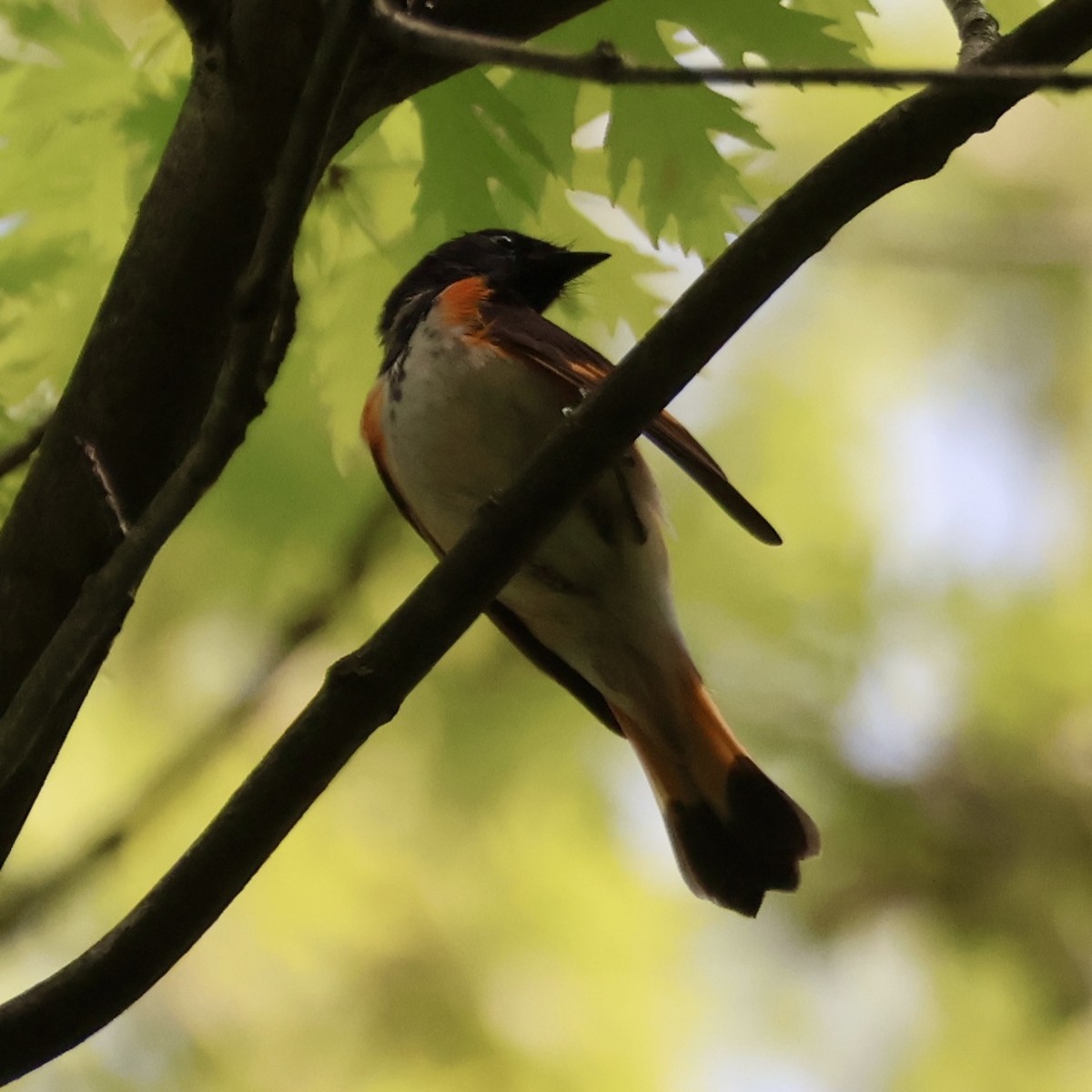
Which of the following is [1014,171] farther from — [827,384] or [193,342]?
[193,342]

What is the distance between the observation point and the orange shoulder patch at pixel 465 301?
7.47 feet

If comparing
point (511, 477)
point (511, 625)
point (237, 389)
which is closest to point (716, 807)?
point (511, 625)

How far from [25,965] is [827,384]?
7.48 ft

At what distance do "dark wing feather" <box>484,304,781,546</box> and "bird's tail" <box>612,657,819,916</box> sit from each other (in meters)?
0.43

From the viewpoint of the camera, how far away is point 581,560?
7.22 ft

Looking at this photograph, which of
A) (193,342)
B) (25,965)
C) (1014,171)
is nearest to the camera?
(193,342)

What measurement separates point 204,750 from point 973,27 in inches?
70.0

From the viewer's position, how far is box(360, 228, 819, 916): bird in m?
2.15

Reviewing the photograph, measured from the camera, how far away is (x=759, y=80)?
90 cm

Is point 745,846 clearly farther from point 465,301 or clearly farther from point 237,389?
point 237,389

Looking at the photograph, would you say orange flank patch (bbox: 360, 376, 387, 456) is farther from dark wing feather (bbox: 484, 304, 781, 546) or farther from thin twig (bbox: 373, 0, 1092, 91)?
thin twig (bbox: 373, 0, 1092, 91)

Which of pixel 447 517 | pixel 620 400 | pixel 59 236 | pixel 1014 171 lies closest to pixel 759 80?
pixel 620 400

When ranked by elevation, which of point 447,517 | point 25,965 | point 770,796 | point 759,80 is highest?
point 759,80

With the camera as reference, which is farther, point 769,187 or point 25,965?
point 25,965
